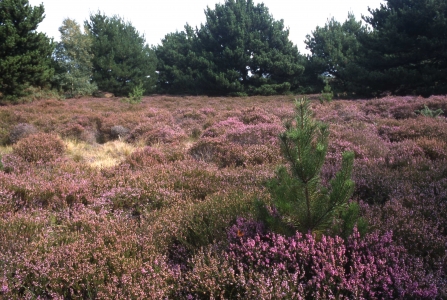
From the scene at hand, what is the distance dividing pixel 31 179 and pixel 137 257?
9.91ft

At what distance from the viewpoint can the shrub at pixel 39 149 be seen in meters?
6.20

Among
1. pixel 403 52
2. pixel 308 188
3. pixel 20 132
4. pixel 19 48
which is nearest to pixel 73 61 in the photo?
pixel 19 48

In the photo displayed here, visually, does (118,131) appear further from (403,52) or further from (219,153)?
(403,52)

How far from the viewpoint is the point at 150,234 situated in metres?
2.86

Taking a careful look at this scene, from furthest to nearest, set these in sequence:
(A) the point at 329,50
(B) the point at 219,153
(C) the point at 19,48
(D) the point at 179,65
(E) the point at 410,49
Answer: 1. (D) the point at 179,65
2. (A) the point at 329,50
3. (C) the point at 19,48
4. (E) the point at 410,49
5. (B) the point at 219,153

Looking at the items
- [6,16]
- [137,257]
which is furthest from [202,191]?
[6,16]

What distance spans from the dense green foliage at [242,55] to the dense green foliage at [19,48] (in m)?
14.1

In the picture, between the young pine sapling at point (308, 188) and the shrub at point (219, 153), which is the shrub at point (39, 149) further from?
the young pine sapling at point (308, 188)

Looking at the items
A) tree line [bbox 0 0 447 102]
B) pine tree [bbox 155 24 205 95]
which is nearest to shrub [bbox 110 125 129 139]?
tree line [bbox 0 0 447 102]

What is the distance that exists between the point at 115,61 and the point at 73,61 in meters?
5.89

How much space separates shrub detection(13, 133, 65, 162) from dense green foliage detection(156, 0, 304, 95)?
73.2 feet

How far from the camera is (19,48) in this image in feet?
63.2

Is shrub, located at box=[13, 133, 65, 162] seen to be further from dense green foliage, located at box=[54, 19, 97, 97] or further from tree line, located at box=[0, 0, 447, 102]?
dense green foliage, located at box=[54, 19, 97, 97]

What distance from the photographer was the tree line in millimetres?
17578
